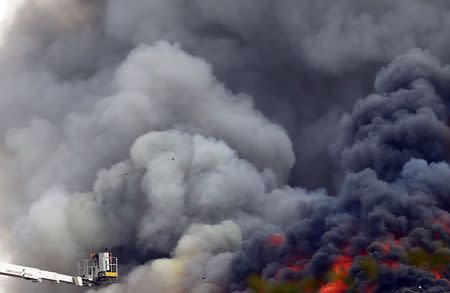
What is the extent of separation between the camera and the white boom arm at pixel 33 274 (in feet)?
407

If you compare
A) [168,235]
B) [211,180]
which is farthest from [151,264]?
[211,180]

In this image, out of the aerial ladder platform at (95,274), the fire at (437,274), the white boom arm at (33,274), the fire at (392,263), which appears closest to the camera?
the fire at (437,274)

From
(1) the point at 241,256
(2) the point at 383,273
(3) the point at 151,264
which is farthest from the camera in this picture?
(3) the point at 151,264

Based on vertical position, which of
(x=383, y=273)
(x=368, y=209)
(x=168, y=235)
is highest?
(x=168, y=235)

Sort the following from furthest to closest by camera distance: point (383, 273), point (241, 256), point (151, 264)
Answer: point (151, 264) < point (241, 256) < point (383, 273)

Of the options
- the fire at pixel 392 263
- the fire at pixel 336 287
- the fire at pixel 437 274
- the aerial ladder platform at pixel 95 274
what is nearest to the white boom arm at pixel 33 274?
the aerial ladder platform at pixel 95 274

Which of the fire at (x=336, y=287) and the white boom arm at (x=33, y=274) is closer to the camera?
the fire at (x=336, y=287)

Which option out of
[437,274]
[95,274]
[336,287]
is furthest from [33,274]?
[437,274]

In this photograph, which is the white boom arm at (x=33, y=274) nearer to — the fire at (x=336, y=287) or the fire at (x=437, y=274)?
the fire at (x=336, y=287)

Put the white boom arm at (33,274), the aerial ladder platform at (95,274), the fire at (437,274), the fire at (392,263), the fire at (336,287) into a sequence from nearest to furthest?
the fire at (437,274), the fire at (392,263), the fire at (336,287), the white boom arm at (33,274), the aerial ladder platform at (95,274)

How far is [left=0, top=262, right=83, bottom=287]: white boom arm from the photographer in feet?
407

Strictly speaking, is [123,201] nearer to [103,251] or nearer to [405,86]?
[103,251]

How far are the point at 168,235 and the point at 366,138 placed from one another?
88.9ft

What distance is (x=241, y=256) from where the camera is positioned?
Result: 4894 inches
